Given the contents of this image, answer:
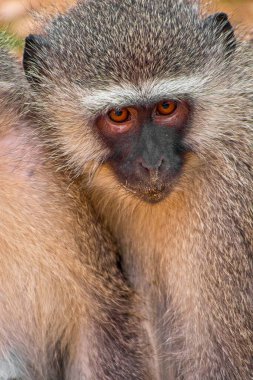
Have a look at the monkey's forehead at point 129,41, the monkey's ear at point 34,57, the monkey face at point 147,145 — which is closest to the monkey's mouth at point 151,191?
the monkey face at point 147,145

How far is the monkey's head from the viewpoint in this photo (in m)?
3.98

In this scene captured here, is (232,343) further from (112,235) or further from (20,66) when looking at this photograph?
(20,66)

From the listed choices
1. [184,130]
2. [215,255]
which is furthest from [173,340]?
[184,130]

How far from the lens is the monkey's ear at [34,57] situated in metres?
4.20

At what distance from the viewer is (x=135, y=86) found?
13.2 feet

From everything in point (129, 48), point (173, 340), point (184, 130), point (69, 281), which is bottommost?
point (173, 340)

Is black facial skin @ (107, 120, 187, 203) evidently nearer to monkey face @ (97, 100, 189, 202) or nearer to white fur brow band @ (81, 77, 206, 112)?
monkey face @ (97, 100, 189, 202)

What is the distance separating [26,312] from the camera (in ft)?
13.9

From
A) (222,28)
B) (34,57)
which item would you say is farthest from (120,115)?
(222,28)

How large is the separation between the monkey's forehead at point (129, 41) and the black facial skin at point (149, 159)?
0.24 metres

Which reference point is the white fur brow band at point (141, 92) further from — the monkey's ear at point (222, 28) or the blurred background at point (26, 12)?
the blurred background at point (26, 12)

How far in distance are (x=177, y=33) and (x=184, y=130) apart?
409mm

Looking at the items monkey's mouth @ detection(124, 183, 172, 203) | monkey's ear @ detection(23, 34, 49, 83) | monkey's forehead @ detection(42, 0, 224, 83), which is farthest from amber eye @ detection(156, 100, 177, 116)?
monkey's ear @ detection(23, 34, 49, 83)

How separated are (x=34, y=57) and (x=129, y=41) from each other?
443mm
